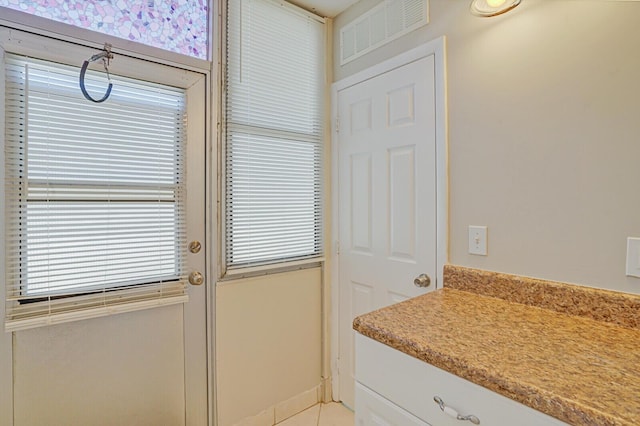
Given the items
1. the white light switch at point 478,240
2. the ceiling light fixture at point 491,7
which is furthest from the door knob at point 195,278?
the ceiling light fixture at point 491,7

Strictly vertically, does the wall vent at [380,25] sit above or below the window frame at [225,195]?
above

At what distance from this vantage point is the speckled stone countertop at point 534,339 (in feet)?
2.22

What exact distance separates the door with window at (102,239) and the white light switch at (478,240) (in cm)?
127

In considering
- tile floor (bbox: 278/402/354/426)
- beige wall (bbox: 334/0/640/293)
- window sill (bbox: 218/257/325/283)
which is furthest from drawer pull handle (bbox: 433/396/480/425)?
tile floor (bbox: 278/402/354/426)

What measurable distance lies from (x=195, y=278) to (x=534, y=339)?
1409mm

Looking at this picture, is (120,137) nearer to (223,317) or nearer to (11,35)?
(11,35)

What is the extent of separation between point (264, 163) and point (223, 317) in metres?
0.86

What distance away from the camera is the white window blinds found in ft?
5.81

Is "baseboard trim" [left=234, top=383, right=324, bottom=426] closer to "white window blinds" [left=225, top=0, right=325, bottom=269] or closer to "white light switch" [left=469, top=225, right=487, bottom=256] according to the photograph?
"white window blinds" [left=225, top=0, right=325, bottom=269]

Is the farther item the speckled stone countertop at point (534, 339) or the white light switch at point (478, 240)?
the white light switch at point (478, 240)

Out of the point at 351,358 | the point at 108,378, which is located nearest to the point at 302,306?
the point at 351,358

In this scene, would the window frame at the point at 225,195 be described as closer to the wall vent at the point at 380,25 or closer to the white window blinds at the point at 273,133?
the white window blinds at the point at 273,133

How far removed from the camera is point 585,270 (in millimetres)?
1113

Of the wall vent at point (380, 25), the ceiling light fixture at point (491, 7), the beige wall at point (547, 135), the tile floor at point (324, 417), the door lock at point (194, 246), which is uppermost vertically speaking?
the wall vent at point (380, 25)
